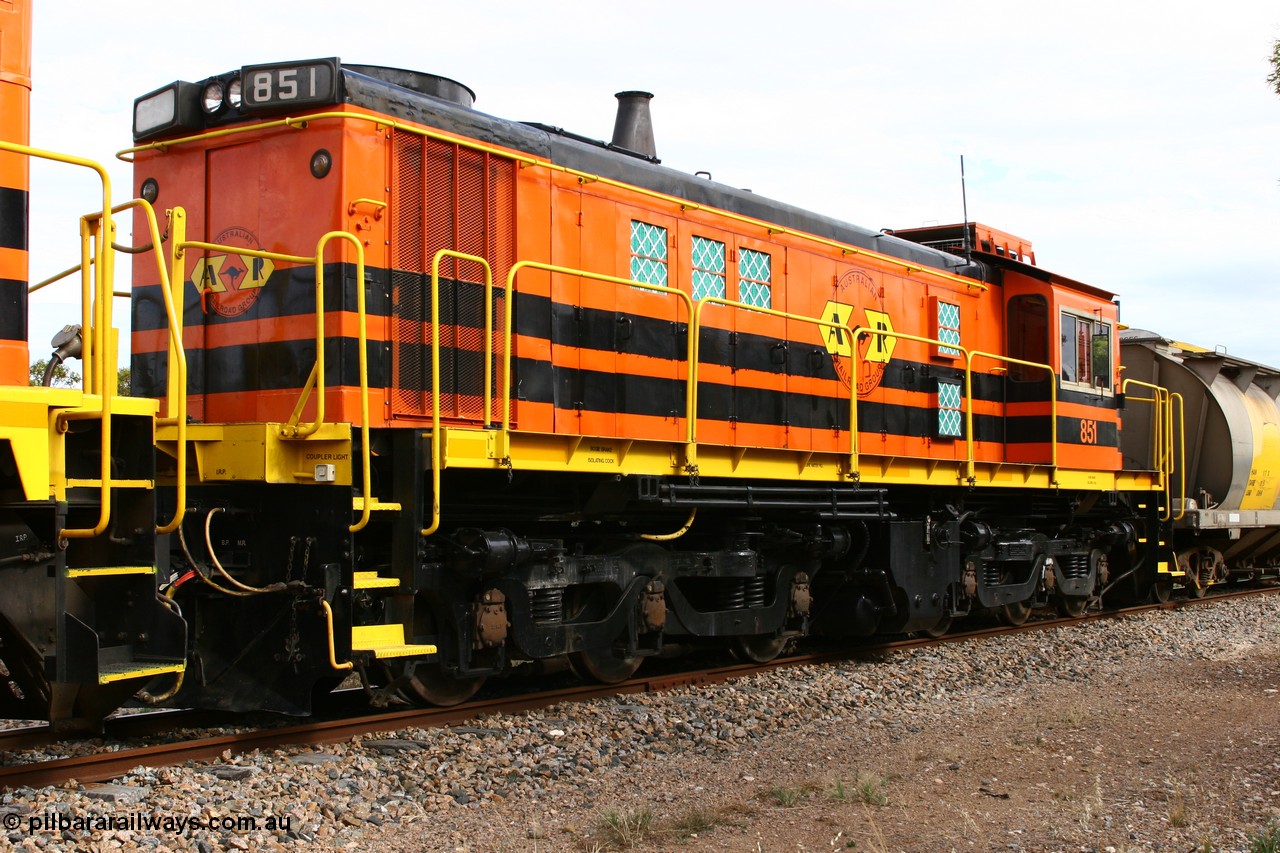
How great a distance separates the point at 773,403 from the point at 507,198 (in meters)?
3.04

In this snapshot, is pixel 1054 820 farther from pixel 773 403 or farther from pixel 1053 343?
pixel 1053 343

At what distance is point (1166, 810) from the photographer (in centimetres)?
562

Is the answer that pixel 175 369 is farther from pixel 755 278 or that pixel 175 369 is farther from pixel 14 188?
pixel 755 278

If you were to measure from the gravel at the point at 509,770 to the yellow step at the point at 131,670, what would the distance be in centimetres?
54

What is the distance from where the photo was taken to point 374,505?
6445 millimetres

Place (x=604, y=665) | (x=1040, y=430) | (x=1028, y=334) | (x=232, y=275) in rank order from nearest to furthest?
1. (x=232, y=275)
2. (x=604, y=665)
3. (x=1040, y=430)
4. (x=1028, y=334)

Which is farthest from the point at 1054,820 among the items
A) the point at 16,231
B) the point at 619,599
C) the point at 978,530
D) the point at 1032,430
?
the point at 1032,430

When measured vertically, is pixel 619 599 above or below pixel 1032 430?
below

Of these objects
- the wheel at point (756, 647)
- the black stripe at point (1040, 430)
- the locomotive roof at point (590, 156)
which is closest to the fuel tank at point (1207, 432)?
the black stripe at point (1040, 430)

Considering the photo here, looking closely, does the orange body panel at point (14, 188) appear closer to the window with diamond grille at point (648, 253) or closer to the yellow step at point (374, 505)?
the yellow step at point (374, 505)

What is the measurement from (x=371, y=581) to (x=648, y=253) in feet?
11.8

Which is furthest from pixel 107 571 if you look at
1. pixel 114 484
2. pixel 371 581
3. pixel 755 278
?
pixel 755 278

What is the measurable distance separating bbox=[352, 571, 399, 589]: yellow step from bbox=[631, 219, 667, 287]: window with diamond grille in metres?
3.19

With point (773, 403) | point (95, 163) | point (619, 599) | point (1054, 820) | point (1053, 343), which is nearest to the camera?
→ point (95, 163)
